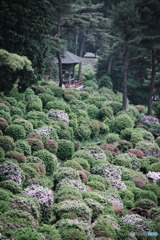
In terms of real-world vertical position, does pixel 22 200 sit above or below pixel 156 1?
below

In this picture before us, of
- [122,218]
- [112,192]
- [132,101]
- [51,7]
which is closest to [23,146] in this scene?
[112,192]

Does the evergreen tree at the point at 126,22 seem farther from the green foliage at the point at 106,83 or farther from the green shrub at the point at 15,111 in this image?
the green shrub at the point at 15,111

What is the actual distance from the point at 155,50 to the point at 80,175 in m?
19.4

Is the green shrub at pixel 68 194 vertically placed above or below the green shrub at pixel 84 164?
above

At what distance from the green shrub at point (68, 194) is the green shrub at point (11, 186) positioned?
144 centimetres

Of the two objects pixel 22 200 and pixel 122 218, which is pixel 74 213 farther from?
pixel 122 218

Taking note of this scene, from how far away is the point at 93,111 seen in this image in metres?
21.4

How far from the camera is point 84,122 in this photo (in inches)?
715

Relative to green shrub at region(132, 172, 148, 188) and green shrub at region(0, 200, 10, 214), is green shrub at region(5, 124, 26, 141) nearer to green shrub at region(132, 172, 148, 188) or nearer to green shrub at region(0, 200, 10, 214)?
green shrub at region(0, 200, 10, 214)

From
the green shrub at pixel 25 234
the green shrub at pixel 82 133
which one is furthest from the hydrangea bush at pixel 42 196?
the green shrub at pixel 82 133

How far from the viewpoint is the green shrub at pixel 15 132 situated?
11.7 m

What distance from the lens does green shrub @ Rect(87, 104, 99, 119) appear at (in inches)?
835

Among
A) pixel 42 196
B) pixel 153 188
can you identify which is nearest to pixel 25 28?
pixel 42 196

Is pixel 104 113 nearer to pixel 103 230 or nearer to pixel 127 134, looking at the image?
pixel 127 134
